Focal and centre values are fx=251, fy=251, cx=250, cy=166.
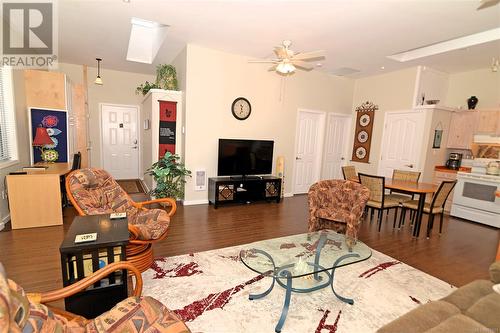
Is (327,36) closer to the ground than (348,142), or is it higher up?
higher up

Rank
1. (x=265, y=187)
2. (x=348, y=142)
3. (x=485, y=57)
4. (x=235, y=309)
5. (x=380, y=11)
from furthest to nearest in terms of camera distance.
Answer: (x=348, y=142) → (x=265, y=187) → (x=485, y=57) → (x=380, y=11) → (x=235, y=309)

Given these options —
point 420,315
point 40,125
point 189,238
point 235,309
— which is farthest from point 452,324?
point 40,125

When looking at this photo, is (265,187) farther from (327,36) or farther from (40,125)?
(40,125)

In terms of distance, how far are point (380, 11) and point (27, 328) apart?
4273mm

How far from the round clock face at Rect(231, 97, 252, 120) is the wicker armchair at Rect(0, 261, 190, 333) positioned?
419 cm

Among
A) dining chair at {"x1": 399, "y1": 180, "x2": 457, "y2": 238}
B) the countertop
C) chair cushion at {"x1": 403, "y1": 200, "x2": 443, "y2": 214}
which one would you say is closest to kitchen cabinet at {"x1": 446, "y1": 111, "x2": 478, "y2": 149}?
the countertop

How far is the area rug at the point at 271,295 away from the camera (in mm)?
1963

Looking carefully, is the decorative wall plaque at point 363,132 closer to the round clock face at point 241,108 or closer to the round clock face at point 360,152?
the round clock face at point 360,152

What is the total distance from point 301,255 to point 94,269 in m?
1.63

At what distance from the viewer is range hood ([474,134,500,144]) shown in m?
4.86

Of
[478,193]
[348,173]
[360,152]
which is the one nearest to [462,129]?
[478,193]

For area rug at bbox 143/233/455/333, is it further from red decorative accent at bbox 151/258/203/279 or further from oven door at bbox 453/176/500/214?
oven door at bbox 453/176/500/214

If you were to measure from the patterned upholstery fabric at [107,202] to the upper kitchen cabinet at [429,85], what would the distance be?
18.8 feet

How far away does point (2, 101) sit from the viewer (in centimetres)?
378
